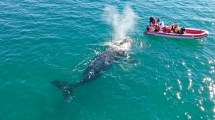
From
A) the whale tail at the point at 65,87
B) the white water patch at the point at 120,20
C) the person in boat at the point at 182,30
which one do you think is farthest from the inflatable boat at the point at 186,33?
the whale tail at the point at 65,87

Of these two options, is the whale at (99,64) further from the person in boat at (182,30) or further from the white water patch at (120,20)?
the person in boat at (182,30)

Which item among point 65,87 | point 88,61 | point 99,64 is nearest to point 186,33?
point 99,64

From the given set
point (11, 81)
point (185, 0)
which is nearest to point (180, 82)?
point (11, 81)

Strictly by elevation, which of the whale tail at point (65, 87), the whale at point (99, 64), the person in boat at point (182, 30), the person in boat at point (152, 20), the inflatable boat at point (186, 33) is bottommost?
the whale tail at point (65, 87)

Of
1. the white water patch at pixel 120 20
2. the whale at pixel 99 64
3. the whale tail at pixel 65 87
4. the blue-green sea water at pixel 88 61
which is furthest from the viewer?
the white water patch at pixel 120 20

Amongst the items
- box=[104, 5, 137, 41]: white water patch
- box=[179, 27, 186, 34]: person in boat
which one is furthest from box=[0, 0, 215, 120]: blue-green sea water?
box=[179, 27, 186, 34]: person in boat

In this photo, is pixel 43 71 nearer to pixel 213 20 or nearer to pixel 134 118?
pixel 134 118
